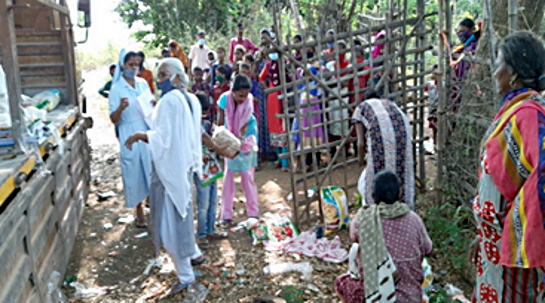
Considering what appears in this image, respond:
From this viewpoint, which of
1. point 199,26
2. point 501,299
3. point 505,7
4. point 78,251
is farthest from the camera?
point 199,26

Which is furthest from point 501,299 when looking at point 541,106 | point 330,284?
point 330,284

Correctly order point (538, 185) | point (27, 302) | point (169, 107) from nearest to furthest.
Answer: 1. point (538, 185)
2. point (27, 302)
3. point (169, 107)

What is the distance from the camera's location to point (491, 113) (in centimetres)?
440

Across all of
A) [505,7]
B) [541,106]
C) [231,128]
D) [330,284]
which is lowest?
[330,284]

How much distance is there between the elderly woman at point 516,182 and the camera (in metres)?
2.29

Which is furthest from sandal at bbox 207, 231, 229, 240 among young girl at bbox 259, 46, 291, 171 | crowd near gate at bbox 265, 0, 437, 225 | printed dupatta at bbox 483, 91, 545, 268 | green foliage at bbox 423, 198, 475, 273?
printed dupatta at bbox 483, 91, 545, 268

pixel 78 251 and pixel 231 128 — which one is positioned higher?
pixel 231 128

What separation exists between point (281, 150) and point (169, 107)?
455 cm

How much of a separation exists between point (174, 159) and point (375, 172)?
169 cm

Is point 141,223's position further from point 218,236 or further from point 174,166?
point 174,166

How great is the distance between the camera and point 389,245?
10.7 ft

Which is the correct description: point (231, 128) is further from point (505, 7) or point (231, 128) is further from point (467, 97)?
point (505, 7)

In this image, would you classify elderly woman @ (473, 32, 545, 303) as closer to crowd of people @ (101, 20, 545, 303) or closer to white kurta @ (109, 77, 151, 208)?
crowd of people @ (101, 20, 545, 303)

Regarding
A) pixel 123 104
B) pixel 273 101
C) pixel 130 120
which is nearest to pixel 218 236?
pixel 130 120
